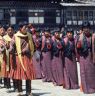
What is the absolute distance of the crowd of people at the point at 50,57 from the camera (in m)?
12.6

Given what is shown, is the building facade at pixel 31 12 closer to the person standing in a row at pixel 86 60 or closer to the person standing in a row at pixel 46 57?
the person standing in a row at pixel 46 57

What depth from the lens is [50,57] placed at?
677 inches

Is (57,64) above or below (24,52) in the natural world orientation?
below

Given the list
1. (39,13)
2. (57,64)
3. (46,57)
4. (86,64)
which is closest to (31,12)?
(39,13)

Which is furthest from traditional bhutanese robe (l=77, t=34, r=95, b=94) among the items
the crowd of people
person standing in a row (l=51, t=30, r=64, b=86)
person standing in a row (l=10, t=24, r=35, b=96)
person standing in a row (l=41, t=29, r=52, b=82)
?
person standing in a row (l=41, t=29, r=52, b=82)

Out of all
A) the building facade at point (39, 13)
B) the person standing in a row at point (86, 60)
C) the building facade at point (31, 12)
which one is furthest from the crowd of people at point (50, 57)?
the building facade at point (31, 12)

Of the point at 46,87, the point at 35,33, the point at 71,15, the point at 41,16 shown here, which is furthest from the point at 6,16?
the point at 46,87

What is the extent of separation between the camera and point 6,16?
41.8 meters

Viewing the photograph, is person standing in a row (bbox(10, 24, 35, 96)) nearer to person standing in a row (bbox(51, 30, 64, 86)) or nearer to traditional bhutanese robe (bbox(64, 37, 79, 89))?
traditional bhutanese robe (bbox(64, 37, 79, 89))

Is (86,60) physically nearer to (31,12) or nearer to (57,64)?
(57,64)

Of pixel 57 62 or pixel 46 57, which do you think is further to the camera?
pixel 46 57

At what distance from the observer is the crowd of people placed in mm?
12602

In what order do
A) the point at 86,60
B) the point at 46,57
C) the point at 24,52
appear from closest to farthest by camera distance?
the point at 24,52, the point at 86,60, the point at 46,57

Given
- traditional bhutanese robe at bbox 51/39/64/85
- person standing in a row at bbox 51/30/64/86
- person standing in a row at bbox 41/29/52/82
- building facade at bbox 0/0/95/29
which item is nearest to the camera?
person standing in a row at bbox 51/30/64/86
